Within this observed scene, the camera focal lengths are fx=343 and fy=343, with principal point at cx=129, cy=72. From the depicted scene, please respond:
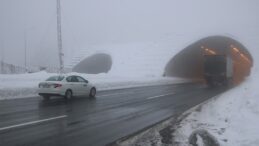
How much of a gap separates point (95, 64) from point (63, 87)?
56.7 meters

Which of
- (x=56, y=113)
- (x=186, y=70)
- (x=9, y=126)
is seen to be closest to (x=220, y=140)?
(x=9, y=126)

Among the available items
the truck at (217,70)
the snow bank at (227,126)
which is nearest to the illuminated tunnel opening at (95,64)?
the truck at (217,70)

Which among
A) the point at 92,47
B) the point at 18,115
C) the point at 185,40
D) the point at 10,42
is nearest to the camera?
the point at 18,115

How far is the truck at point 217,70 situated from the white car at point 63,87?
73.6ft

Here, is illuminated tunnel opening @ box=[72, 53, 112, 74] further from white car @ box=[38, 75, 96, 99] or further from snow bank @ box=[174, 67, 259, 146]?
snow bank @ box=[174, 67, 259, 146]

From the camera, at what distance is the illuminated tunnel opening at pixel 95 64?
7206 cm

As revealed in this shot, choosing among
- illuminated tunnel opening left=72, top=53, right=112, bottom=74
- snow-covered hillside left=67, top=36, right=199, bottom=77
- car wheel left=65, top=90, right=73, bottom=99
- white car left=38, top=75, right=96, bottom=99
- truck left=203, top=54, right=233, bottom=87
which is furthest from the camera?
illuminated tunnel opening left=72, top=53, right=112, bottom=74

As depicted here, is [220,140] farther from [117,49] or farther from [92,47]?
[92,47]

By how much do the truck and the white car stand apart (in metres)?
22.4

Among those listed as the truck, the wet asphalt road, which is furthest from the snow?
the truck

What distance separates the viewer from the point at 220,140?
8766 mm

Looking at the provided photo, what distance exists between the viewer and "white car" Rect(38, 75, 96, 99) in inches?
766

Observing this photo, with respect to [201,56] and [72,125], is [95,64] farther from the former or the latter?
[72,125]

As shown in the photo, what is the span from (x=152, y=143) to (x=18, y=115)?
6392mm
